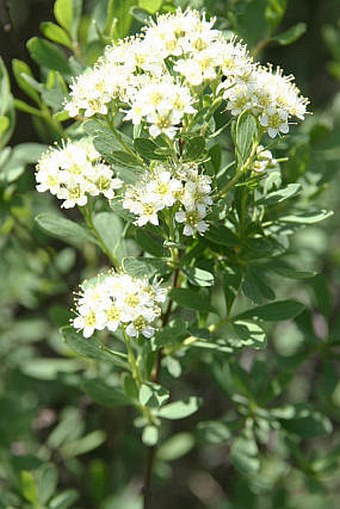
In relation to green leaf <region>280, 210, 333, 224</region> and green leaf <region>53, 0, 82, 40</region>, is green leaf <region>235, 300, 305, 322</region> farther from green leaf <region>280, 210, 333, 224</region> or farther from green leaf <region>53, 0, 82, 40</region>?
green leaf <region>53, 0, 82, 40</region>

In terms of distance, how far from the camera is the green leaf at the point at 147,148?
4.10 feet

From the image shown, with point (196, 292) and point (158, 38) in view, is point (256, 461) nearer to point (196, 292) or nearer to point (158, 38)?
point (196, 292)

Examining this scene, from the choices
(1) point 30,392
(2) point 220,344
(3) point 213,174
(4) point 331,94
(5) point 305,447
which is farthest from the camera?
(4) point 331,94

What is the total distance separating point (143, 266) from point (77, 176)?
192 millimetres

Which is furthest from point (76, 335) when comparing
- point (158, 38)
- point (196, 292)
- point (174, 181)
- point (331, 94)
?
point (331, 94)

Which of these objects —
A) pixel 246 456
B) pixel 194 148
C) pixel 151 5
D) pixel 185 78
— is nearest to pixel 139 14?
pixel 151 5

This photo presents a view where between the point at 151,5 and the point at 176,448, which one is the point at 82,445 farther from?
the point at 151,5

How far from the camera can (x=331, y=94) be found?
9.57ft

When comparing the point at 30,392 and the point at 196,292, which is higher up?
the point at 196,292

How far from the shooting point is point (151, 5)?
58.1 inches

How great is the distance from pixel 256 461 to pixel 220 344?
0.43 m

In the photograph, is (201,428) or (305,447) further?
(305,447)

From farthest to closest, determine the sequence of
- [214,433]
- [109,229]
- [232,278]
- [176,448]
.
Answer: [176,448] → [214,433] → [109,229] → [232,278]

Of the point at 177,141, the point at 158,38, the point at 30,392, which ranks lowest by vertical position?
the point at 30,392
